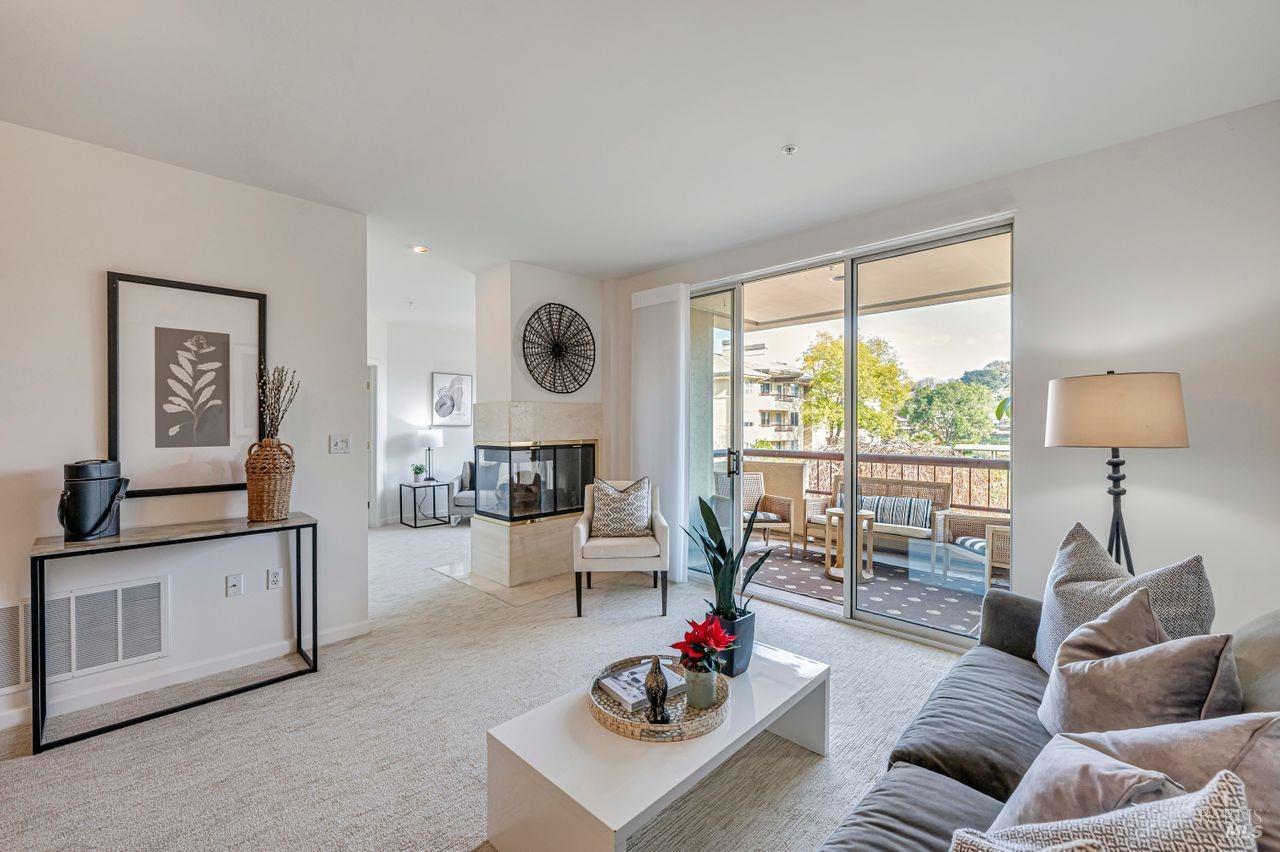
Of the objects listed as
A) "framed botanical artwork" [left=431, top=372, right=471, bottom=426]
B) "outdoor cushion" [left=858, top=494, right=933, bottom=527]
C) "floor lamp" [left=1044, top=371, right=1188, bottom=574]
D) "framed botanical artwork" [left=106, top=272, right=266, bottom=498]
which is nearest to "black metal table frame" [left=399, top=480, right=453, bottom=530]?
"framed botanical artwork" [left=431, top=372, right=471, bottom=426]

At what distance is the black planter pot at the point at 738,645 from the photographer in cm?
191

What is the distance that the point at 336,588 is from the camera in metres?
3.16

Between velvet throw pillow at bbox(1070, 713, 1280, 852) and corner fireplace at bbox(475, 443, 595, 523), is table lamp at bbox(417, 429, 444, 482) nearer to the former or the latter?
corner fireplace at bbox(475, 443, 595, 523)

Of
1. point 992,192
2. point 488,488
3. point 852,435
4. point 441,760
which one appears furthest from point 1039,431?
point 488,488

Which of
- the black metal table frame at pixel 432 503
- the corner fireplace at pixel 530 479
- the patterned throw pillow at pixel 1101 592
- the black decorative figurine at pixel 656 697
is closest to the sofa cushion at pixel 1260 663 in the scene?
the patterned throw pillow at pixel 1101 592

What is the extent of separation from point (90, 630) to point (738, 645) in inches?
111

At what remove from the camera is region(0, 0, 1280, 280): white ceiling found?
172cm

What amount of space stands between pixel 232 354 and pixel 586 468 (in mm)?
2675

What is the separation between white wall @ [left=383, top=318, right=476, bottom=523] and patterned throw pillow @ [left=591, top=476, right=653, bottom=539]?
393 centimetres

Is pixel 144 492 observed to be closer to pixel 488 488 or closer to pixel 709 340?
pixel 488 488

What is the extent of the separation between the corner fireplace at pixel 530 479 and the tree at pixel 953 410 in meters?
2.52

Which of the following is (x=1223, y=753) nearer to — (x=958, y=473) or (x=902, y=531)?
(x=958, y=473)

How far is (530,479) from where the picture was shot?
14.5ft

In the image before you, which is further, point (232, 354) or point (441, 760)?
point (232, 354)
